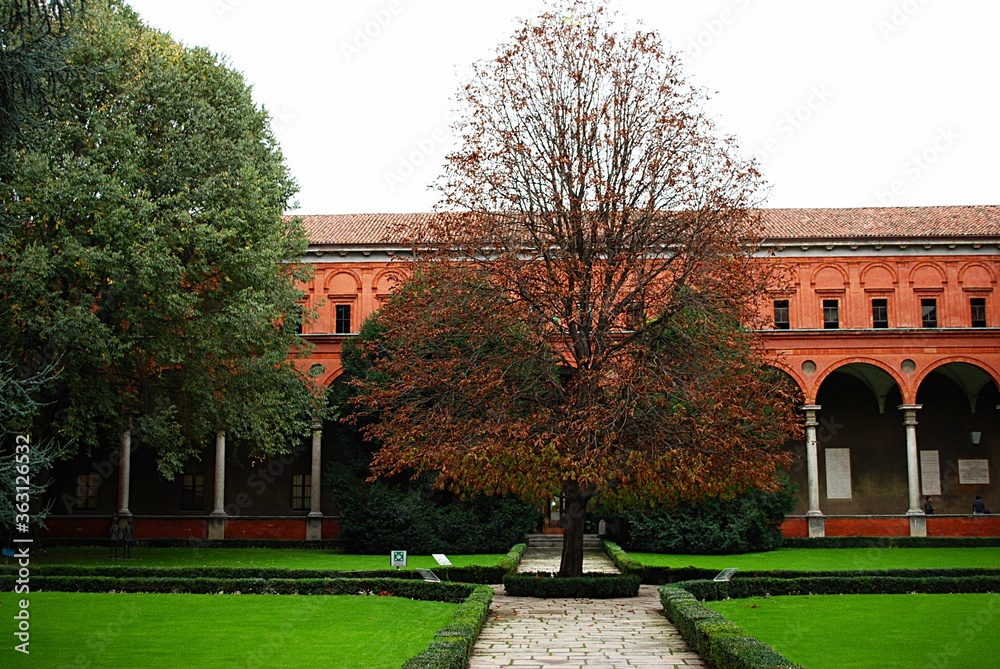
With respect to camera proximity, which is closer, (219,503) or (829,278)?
(219,503)

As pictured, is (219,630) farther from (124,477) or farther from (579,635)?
(124,477)

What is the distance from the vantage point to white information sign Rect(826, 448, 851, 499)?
121ft

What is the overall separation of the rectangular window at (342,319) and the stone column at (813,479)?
15652mm

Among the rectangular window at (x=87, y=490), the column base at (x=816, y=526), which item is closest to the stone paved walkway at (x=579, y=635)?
the column base at (x=816, y=526)

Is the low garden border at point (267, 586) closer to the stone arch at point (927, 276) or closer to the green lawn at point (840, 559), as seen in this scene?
the green lawn at point (840, 559)

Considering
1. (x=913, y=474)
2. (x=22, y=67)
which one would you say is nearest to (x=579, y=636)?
(x=22, y=67)

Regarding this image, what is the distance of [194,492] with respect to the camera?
121ft

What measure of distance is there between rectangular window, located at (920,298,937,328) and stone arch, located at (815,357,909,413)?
2.19 metres

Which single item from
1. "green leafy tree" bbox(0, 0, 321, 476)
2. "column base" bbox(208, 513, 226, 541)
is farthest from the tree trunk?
"column base" bbox(208, 513, 226, 541)

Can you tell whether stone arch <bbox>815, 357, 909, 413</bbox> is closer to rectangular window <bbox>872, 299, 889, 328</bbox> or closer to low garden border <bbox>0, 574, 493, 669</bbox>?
rectangular window <bbox>872, 299, 889, 328</bbox>

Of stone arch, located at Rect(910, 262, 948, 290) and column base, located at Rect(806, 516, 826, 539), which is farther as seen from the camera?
stone arch, located at Rect(910, 262, 948, 290)

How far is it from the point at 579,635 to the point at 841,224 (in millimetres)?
26635

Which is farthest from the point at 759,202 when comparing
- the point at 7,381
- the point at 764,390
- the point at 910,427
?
the point at 910,427

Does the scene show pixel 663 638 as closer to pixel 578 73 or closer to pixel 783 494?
pixel 578 73
